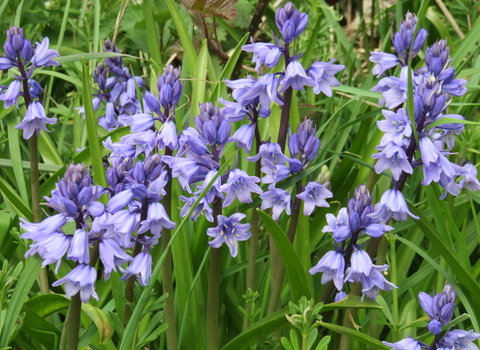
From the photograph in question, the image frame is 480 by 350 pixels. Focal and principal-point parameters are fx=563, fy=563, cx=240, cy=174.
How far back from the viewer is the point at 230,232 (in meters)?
1.98

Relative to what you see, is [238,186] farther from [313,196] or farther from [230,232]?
[313,196]

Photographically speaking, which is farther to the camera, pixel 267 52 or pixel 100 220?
pixel 267 52

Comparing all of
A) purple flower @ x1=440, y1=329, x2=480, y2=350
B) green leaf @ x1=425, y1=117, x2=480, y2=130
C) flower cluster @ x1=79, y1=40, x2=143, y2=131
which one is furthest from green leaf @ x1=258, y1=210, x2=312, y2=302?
flower cluster @ x1=79, y1=40, x2=143, y2=131

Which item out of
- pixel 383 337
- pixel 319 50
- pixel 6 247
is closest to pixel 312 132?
pixel 383 337

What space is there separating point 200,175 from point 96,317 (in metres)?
0.63

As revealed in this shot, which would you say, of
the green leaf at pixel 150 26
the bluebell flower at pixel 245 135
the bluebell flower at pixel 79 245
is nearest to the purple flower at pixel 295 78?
the bluebell flower at pixel 245 135

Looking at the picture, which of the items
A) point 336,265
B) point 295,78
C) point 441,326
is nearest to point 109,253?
point 336,265

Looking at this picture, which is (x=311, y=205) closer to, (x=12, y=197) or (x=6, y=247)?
(x=12, y=197)

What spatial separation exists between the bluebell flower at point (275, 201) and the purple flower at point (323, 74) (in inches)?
15.1

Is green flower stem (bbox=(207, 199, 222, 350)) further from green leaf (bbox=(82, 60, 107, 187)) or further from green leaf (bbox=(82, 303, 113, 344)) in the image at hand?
green leaf (bbox=(82, 60, 107, 187))

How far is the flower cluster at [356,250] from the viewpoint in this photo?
6.22 feet

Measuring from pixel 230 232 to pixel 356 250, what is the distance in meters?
0.44

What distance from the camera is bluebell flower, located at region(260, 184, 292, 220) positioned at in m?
2.02

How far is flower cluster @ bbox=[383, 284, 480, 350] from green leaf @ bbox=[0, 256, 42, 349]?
49.5 inches
